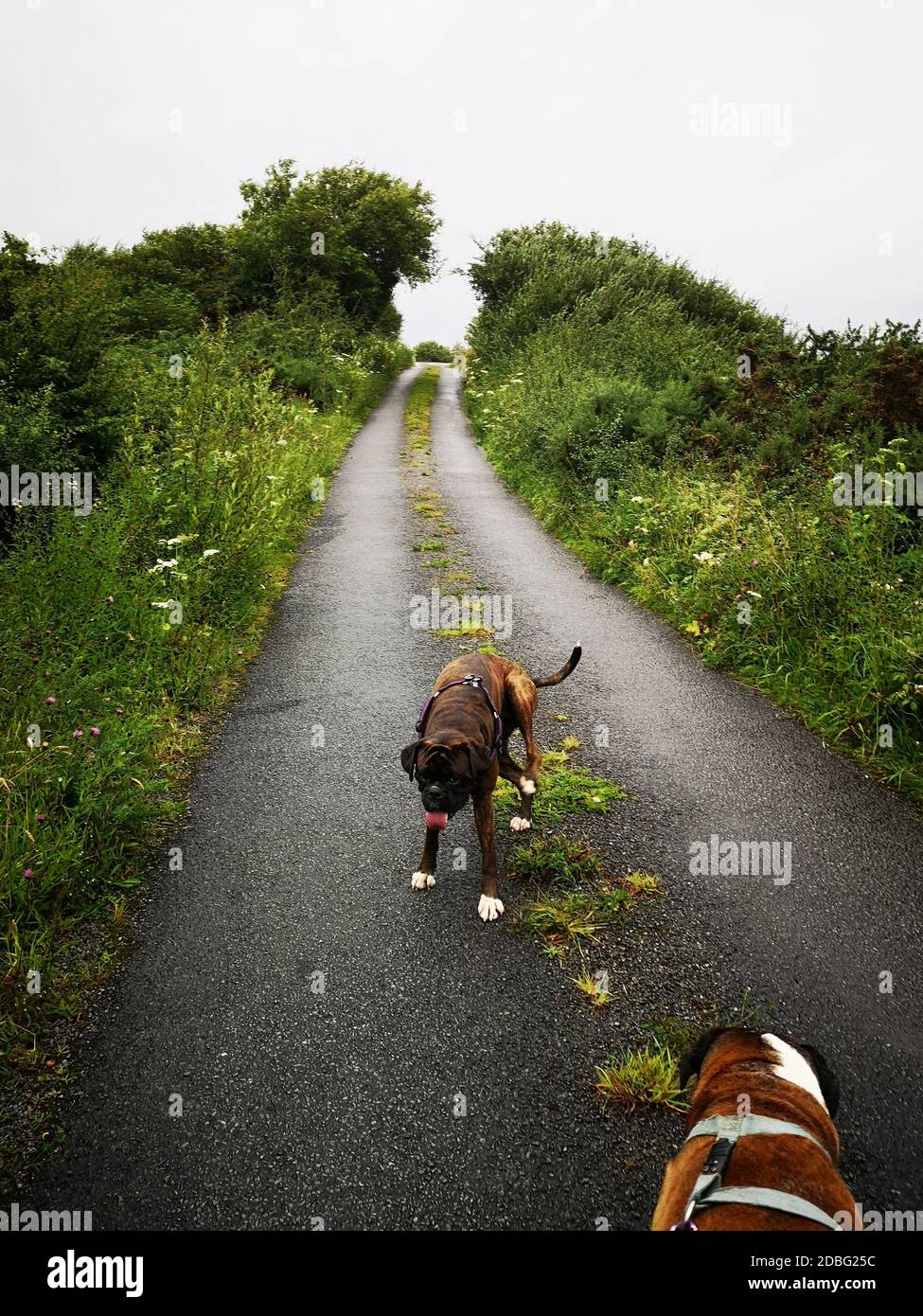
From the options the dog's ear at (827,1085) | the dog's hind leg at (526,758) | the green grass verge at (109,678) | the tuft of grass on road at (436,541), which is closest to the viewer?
the dog's ear at (827,1085)

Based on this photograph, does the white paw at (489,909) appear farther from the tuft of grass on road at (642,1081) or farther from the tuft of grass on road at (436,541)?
the tuft of grass on road at (436,541)

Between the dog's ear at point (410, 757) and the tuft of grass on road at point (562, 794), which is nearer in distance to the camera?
the dog's ear at point (410, 757)

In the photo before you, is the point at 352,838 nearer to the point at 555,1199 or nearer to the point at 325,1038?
the point at 325,1038

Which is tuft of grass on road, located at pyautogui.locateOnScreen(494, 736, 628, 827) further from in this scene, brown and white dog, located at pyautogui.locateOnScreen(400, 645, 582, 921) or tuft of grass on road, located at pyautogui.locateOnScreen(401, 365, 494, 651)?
tuft of grass on road, located at pyautogui.locateOnScreen(401, 365, 494, 651)

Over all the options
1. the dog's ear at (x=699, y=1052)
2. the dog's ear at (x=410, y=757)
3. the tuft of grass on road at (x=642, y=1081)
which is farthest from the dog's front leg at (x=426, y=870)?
the dog's ear at (x=699, y=1052)

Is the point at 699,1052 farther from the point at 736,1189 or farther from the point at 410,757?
the point at 410,757

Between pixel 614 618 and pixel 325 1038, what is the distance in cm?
584

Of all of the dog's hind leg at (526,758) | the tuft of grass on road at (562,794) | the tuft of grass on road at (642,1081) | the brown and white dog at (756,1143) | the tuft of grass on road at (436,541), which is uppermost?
the tuft of grass on road at (436,541)

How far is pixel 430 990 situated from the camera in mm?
2902

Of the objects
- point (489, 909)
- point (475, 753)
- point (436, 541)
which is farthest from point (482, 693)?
point (436, 541)

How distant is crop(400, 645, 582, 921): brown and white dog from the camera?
3.05 m

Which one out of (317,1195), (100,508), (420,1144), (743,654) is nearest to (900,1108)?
(420,1144)

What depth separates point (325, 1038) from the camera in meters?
2.68

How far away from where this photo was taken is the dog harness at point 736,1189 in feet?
4.79
